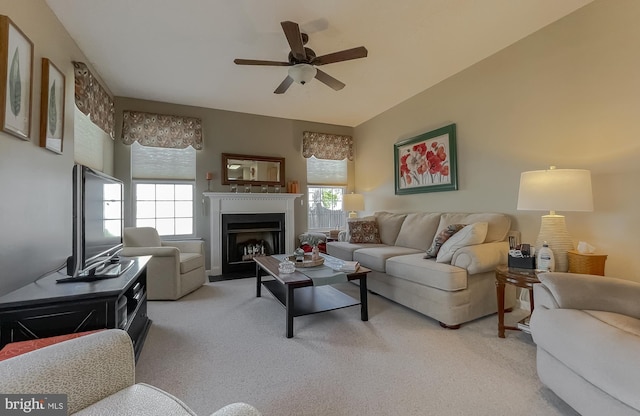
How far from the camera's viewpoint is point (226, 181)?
4.59 m

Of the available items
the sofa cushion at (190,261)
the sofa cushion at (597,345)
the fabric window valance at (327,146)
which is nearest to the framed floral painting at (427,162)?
the fabric window valance at (327,146)

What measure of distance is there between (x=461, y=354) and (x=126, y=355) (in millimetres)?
2032

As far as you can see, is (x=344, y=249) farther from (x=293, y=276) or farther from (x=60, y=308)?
(x=60, y=308)

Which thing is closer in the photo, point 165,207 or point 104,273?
point 104,273

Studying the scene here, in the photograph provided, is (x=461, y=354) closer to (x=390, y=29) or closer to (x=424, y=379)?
(x=424, y=379)

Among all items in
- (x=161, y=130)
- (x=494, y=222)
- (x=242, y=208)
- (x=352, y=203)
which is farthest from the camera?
(x=352, y=203)

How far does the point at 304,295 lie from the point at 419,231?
173 cm

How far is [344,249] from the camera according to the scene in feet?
12.2

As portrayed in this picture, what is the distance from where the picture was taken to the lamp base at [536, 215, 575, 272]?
2.18 m

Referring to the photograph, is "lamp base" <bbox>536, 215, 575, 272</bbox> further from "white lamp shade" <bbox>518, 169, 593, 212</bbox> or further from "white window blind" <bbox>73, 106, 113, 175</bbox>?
"white window blind" <bbox>73, 106, 113, 175</bbox>

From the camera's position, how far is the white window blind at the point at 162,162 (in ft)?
13.6

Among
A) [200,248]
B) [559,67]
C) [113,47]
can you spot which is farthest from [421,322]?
[113,47]

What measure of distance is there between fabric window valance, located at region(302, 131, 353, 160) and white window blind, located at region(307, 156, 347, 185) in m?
0.14

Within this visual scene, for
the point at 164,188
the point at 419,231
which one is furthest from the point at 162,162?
the point at 419,231
